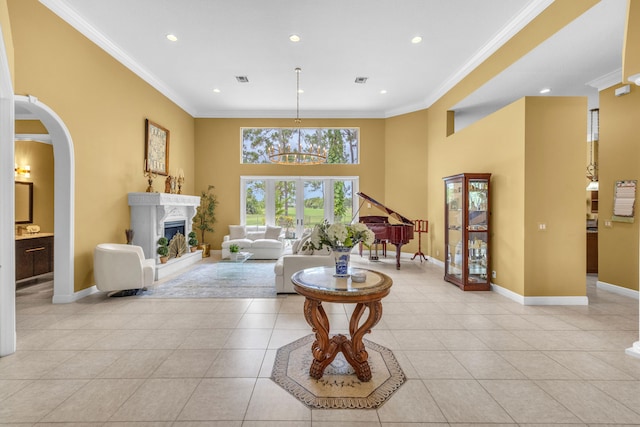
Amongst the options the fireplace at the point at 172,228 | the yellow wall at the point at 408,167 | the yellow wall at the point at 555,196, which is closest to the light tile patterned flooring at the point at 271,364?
the yellow wall at the point at 555,196

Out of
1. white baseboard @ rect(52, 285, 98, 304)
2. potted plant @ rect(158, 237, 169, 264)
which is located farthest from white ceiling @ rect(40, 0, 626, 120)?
white baseboard @ rect(52, 285, 98, 304)

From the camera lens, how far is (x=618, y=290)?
520 cm

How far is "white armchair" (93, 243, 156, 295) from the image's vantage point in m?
4.73

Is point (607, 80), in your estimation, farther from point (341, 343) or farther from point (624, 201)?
point (341, 343)

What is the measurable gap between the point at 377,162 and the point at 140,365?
8070mm

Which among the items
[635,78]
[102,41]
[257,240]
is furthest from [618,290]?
[102,41]

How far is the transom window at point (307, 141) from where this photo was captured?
9.51 meters

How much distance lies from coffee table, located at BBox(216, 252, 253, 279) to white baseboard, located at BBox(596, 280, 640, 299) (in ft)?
22.8

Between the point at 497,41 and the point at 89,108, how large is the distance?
7164 millimetres

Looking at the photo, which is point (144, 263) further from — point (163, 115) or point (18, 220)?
point (163, 115)

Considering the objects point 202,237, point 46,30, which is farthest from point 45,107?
point 202,237

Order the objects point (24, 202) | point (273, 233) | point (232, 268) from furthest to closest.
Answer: point (273, 233) < point (232, 268) < point (24, 202)

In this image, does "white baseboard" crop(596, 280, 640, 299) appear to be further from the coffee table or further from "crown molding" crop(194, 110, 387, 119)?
the coffee table

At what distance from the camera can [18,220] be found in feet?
20.4
